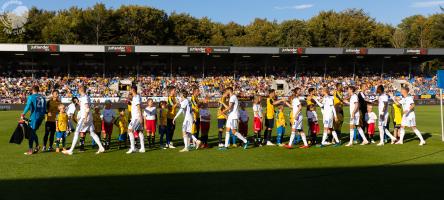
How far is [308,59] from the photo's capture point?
2517 inches

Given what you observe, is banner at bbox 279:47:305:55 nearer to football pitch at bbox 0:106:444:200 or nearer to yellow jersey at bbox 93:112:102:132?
football pitch at bbox 0:106:444:200

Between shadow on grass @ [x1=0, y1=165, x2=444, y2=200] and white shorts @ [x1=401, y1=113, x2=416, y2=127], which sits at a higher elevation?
white shorts @ [x1=401, y1=113, x2=416, y2=127]

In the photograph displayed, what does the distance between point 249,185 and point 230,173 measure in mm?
1305

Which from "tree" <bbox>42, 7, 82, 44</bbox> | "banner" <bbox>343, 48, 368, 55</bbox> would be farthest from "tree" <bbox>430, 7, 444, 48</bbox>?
"tree" <bbox>42, 7, 82, 44</bbox>

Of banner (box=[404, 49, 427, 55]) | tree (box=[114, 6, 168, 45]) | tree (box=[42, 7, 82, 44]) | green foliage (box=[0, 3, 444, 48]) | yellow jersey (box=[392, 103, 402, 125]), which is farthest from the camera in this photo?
tree (box=[114, 6, 168, 45])

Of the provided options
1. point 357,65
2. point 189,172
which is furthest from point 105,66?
point 189,172

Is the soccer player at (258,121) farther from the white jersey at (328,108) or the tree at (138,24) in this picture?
the tree at (138,24)

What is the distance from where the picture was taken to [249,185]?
882cm

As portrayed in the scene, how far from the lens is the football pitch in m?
8.21

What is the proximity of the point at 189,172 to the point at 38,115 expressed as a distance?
18.5ft

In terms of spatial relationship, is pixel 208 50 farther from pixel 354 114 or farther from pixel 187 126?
pixel 187 126

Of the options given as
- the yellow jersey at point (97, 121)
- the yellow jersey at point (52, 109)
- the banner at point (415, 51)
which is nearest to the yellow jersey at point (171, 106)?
the yellow jersey at point (97, 121)

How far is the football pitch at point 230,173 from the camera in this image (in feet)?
26.9

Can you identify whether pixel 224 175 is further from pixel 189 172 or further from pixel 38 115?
pixel 38 115
